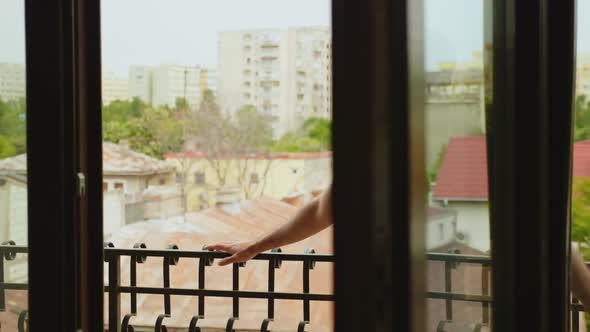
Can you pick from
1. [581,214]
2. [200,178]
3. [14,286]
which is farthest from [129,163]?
[581,214]

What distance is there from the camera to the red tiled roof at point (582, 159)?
1184mm

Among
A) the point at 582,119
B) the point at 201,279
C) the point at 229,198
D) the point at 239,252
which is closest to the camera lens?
the point at 582,119

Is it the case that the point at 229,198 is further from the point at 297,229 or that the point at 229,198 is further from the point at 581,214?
the point at 581,214

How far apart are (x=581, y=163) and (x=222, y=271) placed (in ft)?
7.95

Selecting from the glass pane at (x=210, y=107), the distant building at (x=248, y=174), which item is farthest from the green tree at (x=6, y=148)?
the distant building at (x=248, y=174)

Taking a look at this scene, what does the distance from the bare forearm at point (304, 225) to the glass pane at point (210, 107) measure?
2.77 meters

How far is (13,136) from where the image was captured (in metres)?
1.41

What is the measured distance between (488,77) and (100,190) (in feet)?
3.05

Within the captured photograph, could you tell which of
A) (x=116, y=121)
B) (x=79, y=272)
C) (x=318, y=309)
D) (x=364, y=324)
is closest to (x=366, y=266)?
(x=364, y=324)

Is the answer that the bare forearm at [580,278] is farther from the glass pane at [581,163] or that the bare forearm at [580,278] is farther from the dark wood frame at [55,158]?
the dark wood frame at [55,158]

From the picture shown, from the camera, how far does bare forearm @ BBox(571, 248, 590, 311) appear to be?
1.19m

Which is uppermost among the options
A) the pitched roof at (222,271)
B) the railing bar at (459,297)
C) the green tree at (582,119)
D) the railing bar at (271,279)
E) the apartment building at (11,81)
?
the apartment building at (11,81)

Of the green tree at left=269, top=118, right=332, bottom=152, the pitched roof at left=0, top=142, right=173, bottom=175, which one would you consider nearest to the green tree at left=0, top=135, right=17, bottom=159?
the pitched roof at left=0, top=142, right=173, bottom=175

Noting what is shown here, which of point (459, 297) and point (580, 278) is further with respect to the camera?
point (580, 278)
